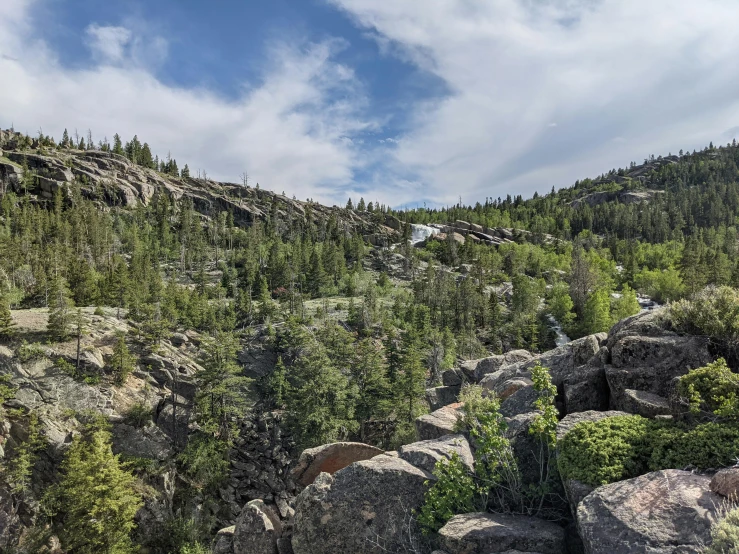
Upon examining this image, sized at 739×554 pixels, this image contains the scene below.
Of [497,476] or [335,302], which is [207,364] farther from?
[335,302]

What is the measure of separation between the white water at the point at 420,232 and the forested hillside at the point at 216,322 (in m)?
1.15

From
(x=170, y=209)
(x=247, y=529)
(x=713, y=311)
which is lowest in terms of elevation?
(x=247, y=529)

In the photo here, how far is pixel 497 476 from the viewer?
353 inches

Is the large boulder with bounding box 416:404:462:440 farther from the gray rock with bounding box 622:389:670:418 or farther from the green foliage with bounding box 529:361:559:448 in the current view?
the gray rock with bounding box 622:389:670:418

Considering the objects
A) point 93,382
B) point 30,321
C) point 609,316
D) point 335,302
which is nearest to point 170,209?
point 335,302

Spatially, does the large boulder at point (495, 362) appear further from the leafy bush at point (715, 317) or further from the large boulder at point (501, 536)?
the large boulder at point (501, 536)

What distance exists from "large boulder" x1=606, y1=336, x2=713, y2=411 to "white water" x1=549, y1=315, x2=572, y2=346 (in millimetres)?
67506

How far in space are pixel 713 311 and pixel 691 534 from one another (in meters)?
7.64

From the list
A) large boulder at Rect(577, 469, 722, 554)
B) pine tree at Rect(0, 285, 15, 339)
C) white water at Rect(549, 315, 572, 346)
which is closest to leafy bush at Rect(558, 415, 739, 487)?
large boulder at Rect(577, 469, 722, 554)

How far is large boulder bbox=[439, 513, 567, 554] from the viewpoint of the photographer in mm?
7824

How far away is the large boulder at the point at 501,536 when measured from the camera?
7.82 metres

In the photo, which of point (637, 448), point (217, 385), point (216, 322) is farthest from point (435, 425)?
point (216, 322)

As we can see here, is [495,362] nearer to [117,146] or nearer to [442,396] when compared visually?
[442,396]

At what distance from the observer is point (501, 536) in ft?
26.1
